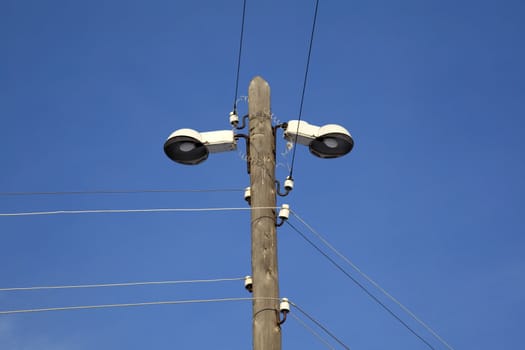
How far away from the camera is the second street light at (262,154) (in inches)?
296

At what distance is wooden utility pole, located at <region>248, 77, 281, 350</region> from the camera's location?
7.36 m

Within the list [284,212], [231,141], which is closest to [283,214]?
[284,212]

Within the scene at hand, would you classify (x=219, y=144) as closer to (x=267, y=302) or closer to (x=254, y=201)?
(x=254, y=201)

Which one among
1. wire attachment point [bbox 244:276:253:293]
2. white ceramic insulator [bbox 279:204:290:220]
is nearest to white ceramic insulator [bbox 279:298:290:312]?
wire attachment point [bbox 244:276:253:293]

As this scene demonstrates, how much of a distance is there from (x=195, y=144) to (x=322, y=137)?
1.30 meters

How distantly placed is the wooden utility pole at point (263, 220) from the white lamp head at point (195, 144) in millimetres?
288

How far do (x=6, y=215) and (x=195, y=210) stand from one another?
2.11 meters

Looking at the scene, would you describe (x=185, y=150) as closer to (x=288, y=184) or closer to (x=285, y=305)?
(x=288, y=184)

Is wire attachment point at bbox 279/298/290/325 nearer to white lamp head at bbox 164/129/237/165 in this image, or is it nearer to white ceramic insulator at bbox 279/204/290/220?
white ceramic insulator at bbox 279/204/290/220

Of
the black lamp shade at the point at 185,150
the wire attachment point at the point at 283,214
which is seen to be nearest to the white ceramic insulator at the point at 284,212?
the wire attachment point at the point at 283,214

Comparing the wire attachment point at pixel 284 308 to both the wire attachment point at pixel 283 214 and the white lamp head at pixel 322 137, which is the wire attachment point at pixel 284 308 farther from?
the white lamp head at pixel 322 137

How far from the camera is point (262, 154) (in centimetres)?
845

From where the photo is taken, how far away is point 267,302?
24.5 feet

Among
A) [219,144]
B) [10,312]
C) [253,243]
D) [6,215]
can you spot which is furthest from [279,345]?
[6,215]
